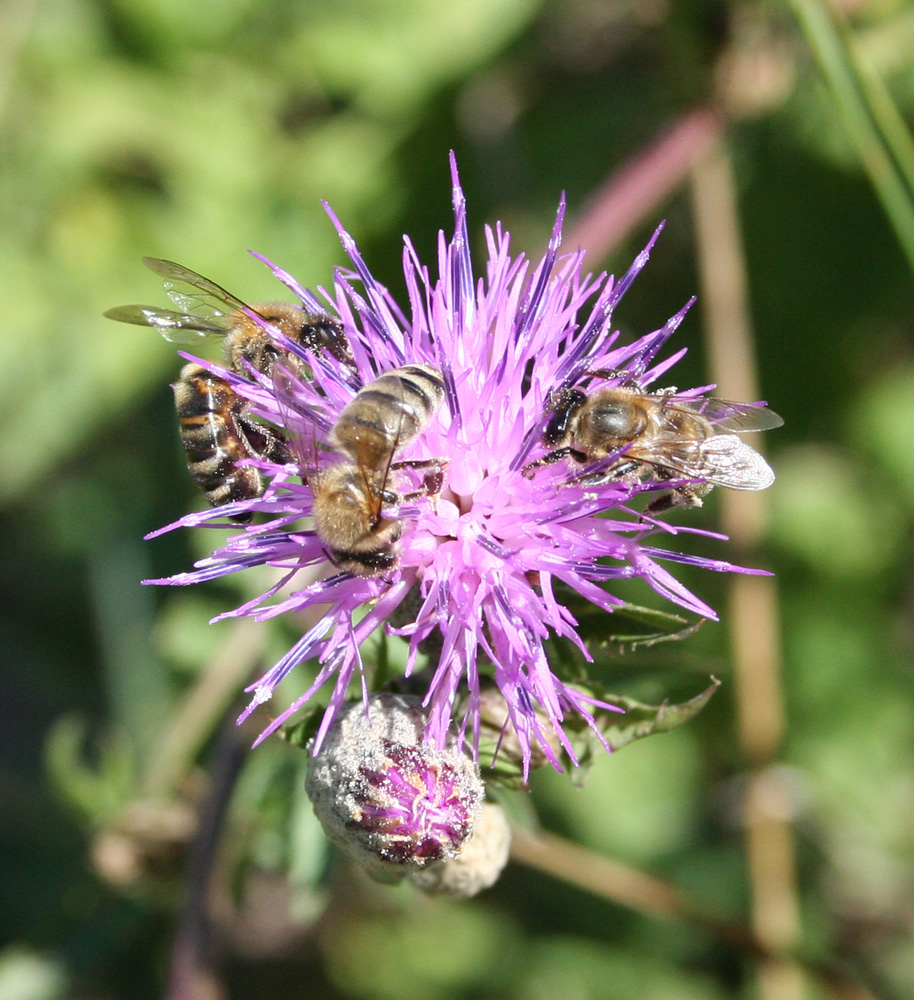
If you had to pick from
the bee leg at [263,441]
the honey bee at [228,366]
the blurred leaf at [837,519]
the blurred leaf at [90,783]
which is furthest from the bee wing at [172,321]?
the blurred leaf at [837,519]

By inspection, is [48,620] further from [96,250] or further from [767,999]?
[767,999]

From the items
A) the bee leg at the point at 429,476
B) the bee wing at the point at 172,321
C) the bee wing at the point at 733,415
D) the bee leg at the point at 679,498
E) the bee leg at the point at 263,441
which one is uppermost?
the bee wing at the point at 172,321

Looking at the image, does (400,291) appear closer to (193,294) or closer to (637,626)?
(193,294)

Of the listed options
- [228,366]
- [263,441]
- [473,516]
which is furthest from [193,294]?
[473,516]

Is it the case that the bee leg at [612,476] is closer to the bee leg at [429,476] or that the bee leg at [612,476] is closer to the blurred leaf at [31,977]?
the bee leg at [429,476]

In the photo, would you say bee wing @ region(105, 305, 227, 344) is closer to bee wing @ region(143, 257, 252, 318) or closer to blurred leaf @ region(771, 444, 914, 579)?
bee wing @ region(143, 257, 252, 318)

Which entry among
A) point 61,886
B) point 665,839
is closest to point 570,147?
point 665,839

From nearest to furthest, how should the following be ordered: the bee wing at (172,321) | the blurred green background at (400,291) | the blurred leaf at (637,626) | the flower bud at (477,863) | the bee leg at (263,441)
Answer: the blurred leaf at (637,626) → the flower bud at (477,863) → the bee leg at (263,441) → the bee wing at (172,321) → the blurred green background at (400,291)
